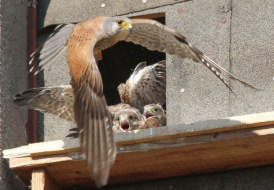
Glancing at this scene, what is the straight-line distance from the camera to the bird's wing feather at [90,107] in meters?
3.54

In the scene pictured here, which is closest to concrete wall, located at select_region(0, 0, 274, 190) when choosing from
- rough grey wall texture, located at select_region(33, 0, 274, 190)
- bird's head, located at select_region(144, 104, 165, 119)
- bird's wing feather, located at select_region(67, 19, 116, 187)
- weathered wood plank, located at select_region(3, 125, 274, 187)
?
rough grey wall texture, located at select_region(33, 0, 274, 190)

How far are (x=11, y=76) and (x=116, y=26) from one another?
978mm

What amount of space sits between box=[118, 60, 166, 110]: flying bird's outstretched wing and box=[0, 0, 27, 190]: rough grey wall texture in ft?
2.84

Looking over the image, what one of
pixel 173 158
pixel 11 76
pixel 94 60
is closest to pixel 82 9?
pixel 11 76

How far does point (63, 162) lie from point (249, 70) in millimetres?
A: 1235

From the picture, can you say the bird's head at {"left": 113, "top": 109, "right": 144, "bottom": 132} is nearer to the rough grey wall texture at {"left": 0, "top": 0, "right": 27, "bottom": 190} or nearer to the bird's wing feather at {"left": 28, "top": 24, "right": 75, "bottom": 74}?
the rough grey wall texture at {"left": 0, "top": 0, "right": 27, "bottom": 190}

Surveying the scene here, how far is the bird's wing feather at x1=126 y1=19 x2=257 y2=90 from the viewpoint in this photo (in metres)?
4.58

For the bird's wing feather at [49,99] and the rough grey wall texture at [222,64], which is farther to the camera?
the bird's wing feather at [49,99]

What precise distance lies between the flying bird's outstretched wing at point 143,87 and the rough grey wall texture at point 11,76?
864 millimetres

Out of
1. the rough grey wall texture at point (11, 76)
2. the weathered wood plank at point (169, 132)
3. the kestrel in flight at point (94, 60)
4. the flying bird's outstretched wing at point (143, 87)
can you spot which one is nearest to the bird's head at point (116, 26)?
the kestrel in flight at point (94, 60)

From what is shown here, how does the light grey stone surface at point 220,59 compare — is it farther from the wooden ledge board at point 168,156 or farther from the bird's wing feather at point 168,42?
the wooden ledge board at point 168,156

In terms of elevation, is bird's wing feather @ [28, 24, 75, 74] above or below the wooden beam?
above

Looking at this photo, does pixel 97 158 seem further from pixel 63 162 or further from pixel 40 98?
pixel 40 98

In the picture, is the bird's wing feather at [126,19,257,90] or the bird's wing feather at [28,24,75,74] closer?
the bird's wing feather at [126,19,257,90]
